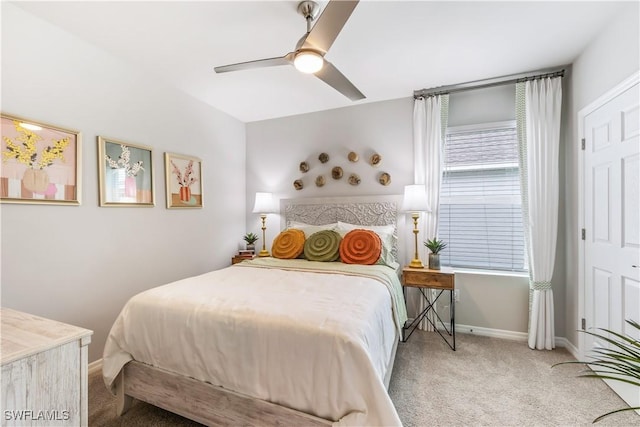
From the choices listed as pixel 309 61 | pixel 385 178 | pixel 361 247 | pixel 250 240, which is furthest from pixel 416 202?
pixel 250 240

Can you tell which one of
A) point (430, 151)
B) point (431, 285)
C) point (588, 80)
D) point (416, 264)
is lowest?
point (431, 285)

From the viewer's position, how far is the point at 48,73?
2100 mm

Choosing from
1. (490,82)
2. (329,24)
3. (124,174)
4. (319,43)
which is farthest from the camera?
(490,82)

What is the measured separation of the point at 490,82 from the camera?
289 centimetres

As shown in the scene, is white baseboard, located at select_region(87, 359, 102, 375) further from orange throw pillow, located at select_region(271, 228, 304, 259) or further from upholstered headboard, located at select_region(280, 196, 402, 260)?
upholstered headboard, located at select_region(280, 196, 402, 260)

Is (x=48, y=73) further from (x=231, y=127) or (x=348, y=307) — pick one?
(x=348, y=307)

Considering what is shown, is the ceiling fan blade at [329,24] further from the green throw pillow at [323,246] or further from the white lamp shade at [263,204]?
the white lamp shade at [263,204]

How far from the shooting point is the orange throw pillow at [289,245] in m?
3.01

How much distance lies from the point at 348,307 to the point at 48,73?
2652mm

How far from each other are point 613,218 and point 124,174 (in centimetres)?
388

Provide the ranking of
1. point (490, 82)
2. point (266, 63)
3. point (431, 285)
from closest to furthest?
point (266, 63) < point (431, 285) < point (490, 82)

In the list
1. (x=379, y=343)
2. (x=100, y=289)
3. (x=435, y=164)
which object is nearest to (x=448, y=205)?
(x=435, y=164)

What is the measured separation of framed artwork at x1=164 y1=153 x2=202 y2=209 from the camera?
9.98 feet

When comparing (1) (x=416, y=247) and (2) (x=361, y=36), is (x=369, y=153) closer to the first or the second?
(1) (x=416, y=247)
